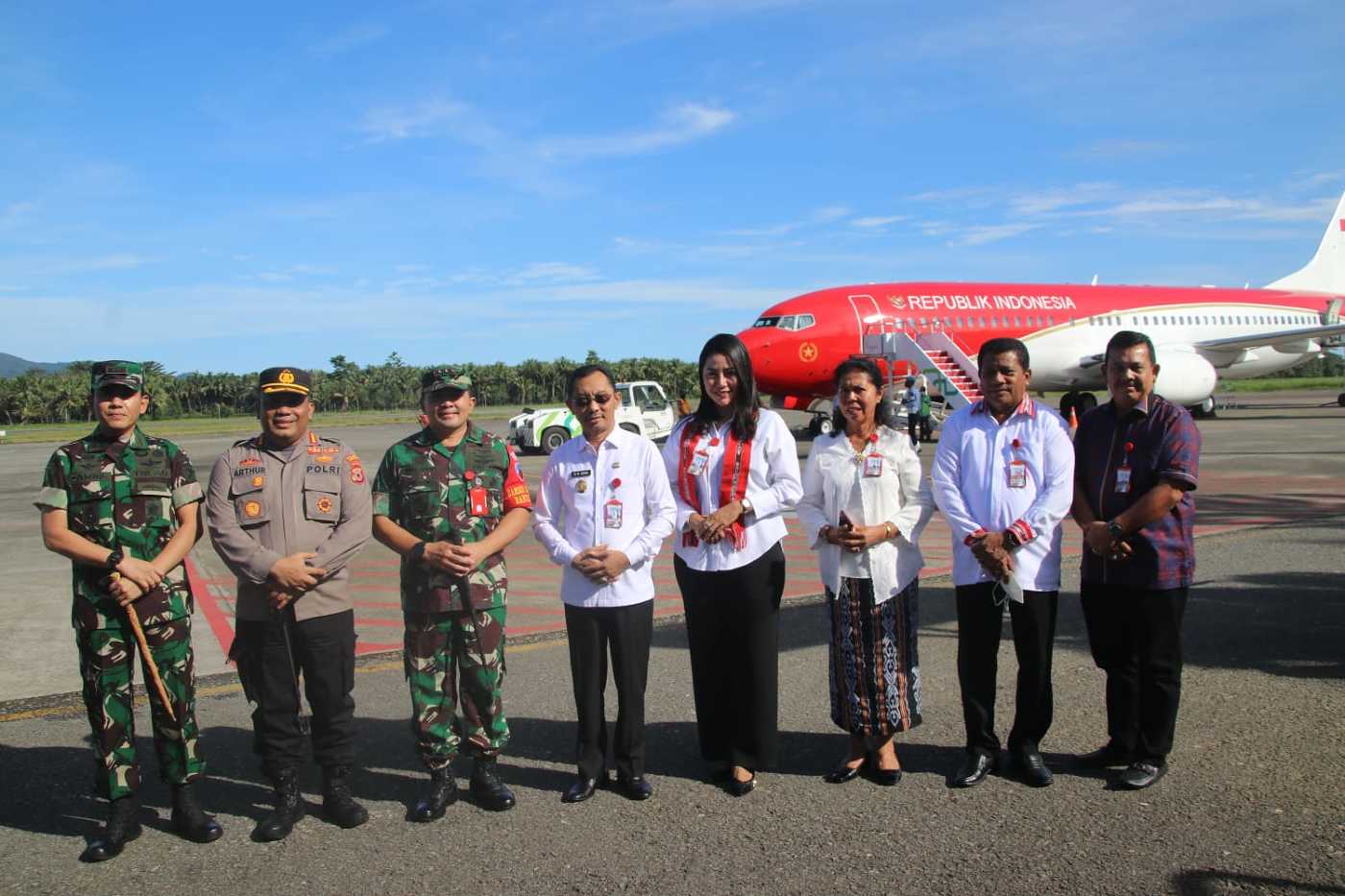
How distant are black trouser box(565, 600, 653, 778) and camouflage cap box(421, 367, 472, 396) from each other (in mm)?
1019

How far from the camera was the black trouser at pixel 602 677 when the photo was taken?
161 inches

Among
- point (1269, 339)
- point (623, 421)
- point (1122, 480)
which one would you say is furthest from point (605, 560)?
point (1269, 339)

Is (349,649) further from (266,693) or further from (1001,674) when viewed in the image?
(1001,674)

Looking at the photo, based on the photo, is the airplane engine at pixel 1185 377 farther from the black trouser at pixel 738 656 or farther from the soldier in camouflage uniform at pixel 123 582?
the soldier in camouflage uniform at pixel 123 582

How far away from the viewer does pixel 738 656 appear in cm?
418

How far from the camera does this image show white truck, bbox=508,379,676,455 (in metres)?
Answer: 22.7

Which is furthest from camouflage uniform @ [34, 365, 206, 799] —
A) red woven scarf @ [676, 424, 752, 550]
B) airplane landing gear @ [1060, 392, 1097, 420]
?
airplane landing gear @ [1060, 392, 1097, 420]

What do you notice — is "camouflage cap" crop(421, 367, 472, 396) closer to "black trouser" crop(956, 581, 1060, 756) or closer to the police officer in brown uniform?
the police officer in brown uniform

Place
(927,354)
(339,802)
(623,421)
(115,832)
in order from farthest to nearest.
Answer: (927,354) < (623,421) < (339,802) < (115,832)

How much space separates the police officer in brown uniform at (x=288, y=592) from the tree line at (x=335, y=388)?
182 ft

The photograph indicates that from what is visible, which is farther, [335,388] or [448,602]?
[335,388]

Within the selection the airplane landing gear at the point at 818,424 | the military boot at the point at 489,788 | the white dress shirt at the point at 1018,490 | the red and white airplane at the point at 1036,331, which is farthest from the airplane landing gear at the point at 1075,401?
the airplane landing gear at the point at 818,424

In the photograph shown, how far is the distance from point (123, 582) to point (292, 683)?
727mm

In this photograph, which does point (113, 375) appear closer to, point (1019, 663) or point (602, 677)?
point (602, 677)
